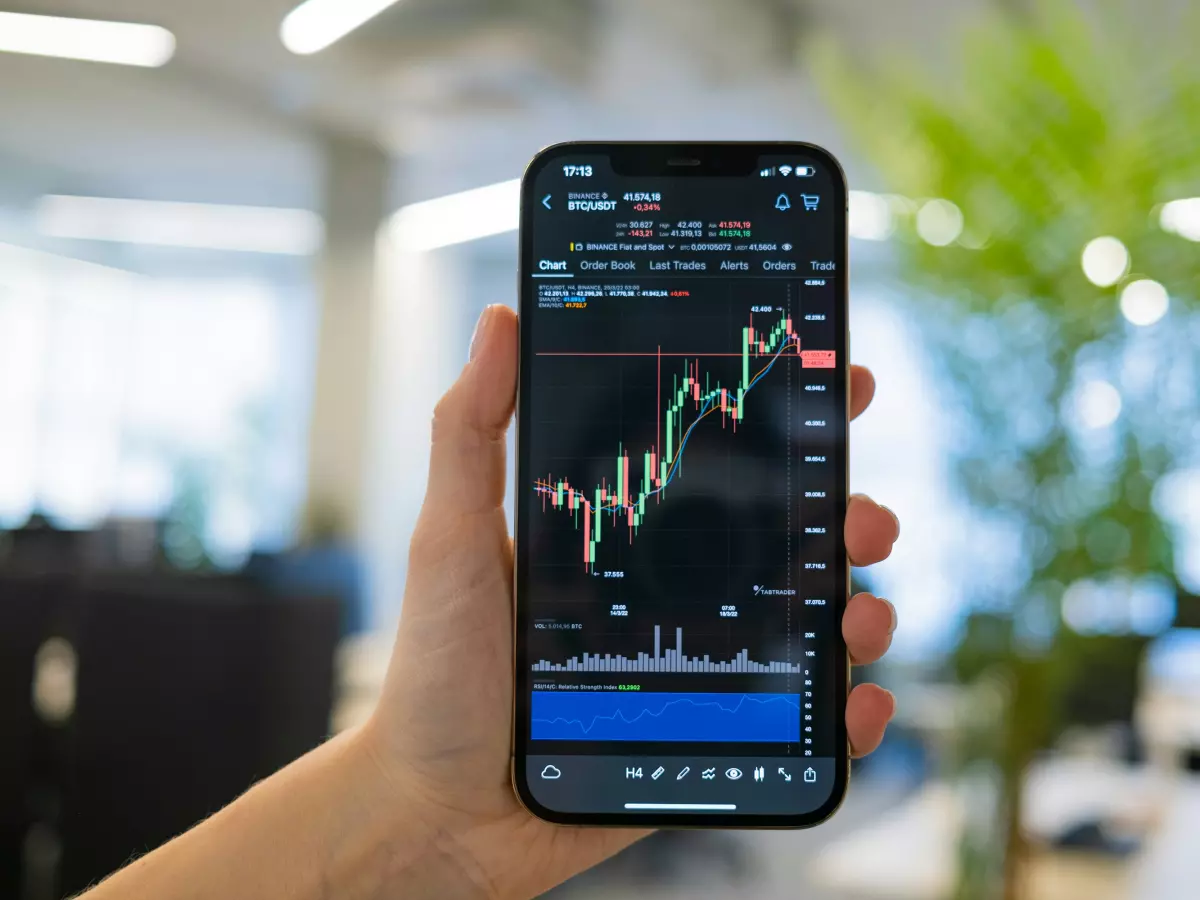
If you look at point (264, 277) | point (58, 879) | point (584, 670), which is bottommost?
point (58, 879)

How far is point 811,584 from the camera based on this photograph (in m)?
0.84

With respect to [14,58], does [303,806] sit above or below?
below

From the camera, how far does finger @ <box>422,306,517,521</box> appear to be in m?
0.85

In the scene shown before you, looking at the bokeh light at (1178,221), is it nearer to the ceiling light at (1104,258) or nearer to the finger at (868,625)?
the ceiling light at (1104,258)

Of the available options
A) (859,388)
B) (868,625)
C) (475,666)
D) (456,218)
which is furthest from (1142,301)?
(456,218)

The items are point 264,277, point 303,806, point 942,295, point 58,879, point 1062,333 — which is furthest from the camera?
point 264,277

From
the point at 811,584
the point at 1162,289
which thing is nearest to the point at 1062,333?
the point at 1162,289

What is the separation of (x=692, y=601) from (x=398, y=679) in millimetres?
271

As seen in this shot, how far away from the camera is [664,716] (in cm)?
83

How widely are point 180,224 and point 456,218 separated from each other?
233cm

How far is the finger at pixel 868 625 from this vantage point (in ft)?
2.64

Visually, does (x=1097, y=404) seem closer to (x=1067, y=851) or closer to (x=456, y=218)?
(x=1067, y=851)

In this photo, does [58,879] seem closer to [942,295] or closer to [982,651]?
[982,651]

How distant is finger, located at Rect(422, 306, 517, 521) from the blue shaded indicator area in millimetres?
187
